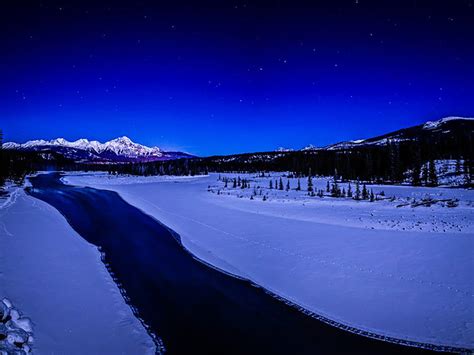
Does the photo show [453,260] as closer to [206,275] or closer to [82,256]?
[206,275]

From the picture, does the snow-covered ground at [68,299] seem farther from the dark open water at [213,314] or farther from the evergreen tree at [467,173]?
the evergreen tree at [467,173]

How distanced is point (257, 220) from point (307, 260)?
10.6 m

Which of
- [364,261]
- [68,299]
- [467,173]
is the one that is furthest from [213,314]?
[467,173]

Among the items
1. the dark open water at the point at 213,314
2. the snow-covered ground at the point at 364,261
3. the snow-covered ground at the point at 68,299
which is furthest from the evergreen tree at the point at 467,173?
the snow-covered ground at the point at 68,299

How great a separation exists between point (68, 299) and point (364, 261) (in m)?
13.2

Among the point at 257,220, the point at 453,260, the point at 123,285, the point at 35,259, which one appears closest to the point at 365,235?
the point at 453,260

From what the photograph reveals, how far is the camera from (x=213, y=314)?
10797 millimetres

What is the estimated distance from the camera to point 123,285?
13.1 m

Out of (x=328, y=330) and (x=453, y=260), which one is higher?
(x=453, y=260)

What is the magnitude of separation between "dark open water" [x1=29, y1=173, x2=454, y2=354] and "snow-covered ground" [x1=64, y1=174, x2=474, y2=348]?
87 centimetres

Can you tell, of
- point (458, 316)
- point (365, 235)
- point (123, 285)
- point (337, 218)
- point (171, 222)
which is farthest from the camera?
point (171, 222)

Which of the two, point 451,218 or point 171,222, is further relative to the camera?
point 171,222

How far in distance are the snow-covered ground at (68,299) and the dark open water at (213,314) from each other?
0.78 meters

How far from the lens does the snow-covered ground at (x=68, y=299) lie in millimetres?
8469
